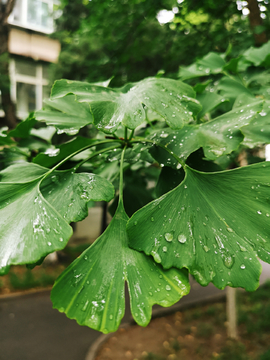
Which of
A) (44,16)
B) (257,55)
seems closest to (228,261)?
(257,55)

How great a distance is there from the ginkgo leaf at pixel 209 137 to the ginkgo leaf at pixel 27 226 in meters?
0.33

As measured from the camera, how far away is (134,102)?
2.13 feet

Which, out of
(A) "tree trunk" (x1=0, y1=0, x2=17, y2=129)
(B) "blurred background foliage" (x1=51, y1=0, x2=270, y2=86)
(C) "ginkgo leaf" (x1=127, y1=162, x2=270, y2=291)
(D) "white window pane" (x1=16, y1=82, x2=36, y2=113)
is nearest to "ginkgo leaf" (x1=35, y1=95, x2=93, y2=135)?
(C) "ginkgo leaf" (x1=127, y1=162, x2=270, y2=291)

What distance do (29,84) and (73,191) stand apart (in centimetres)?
1193

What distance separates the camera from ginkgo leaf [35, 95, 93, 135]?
85 centimetres

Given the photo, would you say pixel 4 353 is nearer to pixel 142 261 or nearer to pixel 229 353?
pixel 229 353

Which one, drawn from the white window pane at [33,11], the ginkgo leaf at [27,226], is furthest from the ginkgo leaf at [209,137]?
the white window pane at [33,11]

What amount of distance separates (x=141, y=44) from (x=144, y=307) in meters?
3.16

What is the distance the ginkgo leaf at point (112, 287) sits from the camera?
21.5 inches

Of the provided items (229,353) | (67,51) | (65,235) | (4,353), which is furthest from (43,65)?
(65,235)

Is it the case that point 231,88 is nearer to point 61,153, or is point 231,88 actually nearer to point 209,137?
point 209,137

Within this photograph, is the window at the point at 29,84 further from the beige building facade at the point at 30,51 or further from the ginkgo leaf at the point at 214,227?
the ginkgo leaf at the point at 214,227

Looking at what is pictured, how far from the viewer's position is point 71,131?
81 cm

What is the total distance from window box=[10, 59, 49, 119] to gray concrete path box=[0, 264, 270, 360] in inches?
303
